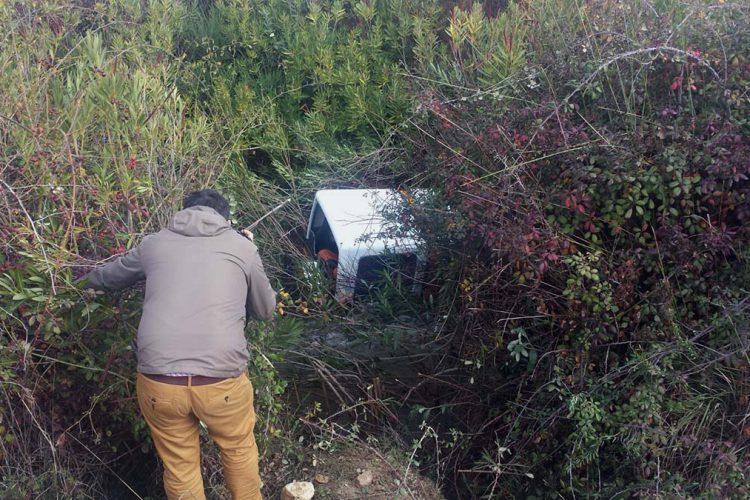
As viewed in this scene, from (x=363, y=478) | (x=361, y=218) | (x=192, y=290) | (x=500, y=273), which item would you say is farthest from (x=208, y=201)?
(x=361, y=218)

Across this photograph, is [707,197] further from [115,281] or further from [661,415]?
[115,281]

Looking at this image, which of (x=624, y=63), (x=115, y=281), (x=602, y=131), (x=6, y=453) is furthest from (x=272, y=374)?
(x=624, y=63)

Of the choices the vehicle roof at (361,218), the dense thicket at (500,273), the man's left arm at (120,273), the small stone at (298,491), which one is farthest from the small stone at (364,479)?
the man's left arm at (120,273)

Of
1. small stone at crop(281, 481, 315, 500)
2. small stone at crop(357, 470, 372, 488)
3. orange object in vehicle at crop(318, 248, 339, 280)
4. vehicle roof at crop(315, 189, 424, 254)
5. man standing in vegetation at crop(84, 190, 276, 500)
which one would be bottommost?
small stone at crop(357, 470, 372, 488)

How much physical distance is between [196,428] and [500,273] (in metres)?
1.95

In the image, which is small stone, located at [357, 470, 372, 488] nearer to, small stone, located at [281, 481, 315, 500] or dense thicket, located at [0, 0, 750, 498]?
small stone, located at [281, 481, 315, 500]

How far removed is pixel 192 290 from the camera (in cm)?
358

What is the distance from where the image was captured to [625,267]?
4098 mm

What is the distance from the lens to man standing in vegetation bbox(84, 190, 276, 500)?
3547 millimetres

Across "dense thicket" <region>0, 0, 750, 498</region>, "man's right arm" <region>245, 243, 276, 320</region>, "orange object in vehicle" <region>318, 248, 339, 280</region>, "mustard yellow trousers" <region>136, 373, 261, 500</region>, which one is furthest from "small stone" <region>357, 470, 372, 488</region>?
"orange object in vehicle" <region>318, 248, 339, 280</region>

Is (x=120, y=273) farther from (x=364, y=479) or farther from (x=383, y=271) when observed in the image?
(x=383, y=271)

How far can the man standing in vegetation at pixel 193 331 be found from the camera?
3.55 metres

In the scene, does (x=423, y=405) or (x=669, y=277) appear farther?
(x=423, y=405)

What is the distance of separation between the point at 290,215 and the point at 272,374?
8.97ft
